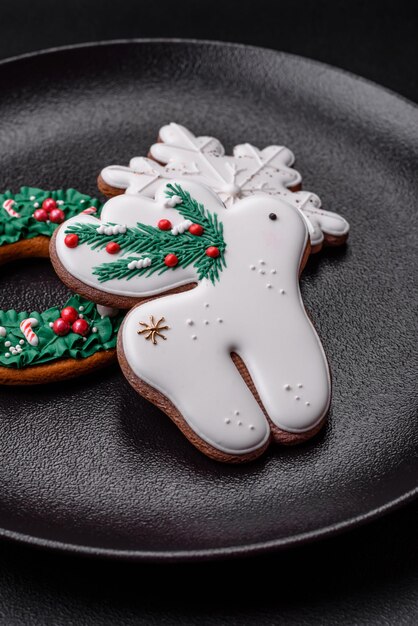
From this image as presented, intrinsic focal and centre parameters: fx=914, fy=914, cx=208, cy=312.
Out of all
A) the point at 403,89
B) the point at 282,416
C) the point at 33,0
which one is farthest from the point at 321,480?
the point at 33,0

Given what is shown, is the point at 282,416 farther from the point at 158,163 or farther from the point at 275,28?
the point at 275,28

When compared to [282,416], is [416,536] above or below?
below

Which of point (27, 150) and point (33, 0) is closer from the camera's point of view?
point (27, 150)

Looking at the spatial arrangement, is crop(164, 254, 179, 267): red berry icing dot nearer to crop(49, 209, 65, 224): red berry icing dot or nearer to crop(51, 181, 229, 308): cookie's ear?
crop(51, 181, 229, 308): cookie's ear

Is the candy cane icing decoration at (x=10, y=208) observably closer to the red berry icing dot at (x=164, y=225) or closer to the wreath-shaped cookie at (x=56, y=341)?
the wreath-shaped cookie at (x=56, y=341)

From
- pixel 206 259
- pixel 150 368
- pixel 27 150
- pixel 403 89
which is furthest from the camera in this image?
pixel 403 89

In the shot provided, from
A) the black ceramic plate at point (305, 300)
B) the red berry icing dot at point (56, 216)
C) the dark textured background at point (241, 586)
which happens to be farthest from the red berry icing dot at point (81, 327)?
the dark textured background at point (241, 586)
